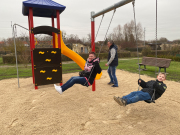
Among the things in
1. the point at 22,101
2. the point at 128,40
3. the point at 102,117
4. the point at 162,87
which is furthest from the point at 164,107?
the point at 128,40

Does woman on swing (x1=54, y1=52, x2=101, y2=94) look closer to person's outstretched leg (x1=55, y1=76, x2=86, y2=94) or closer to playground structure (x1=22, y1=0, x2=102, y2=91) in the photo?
person's outstretched leg (x1=55, y1=76, x2=86, y2=94)

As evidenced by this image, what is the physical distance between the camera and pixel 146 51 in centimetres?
2012

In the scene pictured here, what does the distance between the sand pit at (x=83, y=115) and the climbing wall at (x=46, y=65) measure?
749 mm

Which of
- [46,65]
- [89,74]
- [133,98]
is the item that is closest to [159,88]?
[133,98]

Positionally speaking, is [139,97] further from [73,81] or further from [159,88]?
[73,81]

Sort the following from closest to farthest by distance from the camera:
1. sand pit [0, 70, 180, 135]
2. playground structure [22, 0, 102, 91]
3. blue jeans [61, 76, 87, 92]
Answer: sand pit [0, 70, 180, 135] < blue jeans [61, 76, 87, 92] < playground structure [22, 0, 102, 91]

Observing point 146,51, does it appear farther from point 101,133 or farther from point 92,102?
point 101,133

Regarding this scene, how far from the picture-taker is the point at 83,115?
2.96 metres

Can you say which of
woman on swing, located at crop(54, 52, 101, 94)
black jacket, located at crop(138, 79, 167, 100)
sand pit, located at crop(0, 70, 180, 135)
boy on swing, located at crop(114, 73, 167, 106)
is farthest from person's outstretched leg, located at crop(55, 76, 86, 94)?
black jacket, located at crop(138, 79, 167, 100)

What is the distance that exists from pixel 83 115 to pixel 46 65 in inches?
101

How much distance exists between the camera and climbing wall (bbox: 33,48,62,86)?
469 centimetres

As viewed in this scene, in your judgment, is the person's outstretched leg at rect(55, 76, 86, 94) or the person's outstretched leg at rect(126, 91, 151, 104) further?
the person's outstretched leg at rect(55, 76, 86, 94)

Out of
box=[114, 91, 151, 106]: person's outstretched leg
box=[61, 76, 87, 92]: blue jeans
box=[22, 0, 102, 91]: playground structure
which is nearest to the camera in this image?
box=[114, 91, 151, 106]: person's outstretched leg

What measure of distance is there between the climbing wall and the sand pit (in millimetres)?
749
